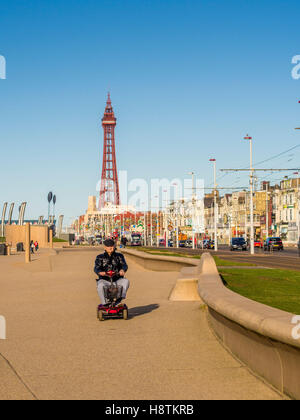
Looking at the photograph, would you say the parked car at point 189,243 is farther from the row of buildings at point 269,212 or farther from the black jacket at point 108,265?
the black jacket at point 108,265

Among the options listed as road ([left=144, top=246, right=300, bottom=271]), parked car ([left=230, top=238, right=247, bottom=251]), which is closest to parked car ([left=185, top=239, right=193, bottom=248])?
parked car ([left=230, top=238, right=247, bottom=251])

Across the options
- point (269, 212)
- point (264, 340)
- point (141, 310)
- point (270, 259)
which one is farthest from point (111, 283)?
point (269, 212)

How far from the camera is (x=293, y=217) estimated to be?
4313 inches

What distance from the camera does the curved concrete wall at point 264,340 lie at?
5.36 meters

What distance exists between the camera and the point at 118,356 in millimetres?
8125

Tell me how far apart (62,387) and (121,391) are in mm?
629

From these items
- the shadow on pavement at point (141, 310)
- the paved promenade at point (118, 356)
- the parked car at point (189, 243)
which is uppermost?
the paved promenade at point (118, 356)

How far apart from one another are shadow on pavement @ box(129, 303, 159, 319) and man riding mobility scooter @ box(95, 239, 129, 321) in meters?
0.67

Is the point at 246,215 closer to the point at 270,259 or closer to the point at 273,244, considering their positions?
the point at 273,244

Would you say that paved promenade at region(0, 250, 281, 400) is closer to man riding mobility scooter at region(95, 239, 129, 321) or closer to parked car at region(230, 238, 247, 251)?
man riding mobility scooter at region(95, 239, 129, 321)

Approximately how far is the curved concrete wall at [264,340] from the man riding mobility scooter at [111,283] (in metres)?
3.10

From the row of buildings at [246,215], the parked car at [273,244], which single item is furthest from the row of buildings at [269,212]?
the parked car at [273,244]

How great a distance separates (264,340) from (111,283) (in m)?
5.64
